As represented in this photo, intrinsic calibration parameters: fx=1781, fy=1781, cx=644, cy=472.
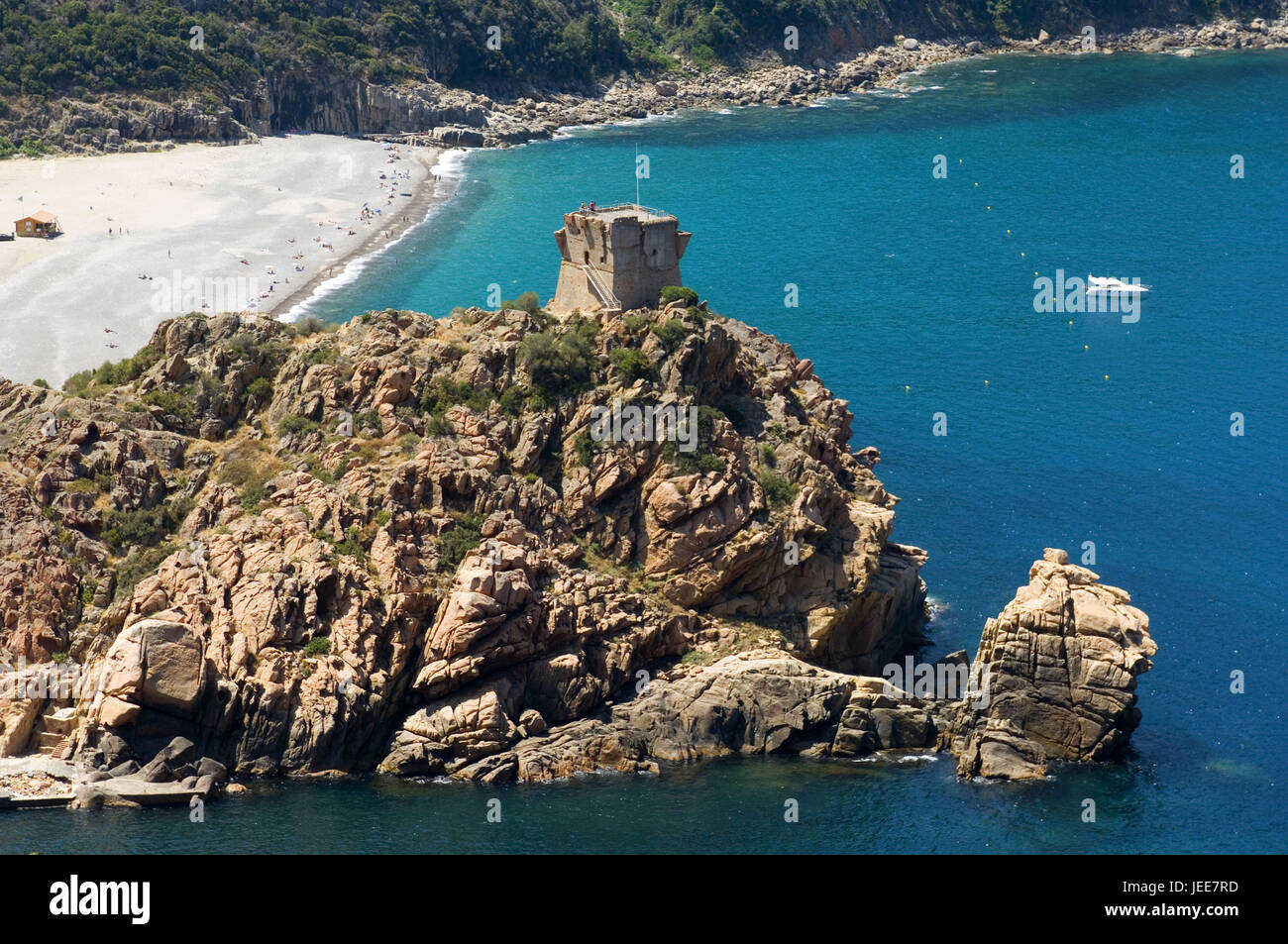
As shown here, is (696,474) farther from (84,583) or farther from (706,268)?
(706,268)

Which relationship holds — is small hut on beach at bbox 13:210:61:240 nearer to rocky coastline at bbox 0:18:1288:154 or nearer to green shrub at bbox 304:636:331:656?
rocky coastline at bbox 0:18:1288:154

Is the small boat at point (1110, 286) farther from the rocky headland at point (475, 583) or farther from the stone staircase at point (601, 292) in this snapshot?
the stone staircase at point (601, 292)

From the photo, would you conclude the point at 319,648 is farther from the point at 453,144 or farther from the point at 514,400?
the point at 453,144

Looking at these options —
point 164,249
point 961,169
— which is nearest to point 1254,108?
point 961,169

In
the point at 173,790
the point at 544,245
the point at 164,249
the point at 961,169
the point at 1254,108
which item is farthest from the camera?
the point at 1254,108

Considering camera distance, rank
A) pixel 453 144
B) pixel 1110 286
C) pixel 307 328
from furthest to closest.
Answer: pixel 453 144 → pixel 1110 286 → pixel 307 328

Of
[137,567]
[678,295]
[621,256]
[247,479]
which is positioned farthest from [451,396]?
[137,567]

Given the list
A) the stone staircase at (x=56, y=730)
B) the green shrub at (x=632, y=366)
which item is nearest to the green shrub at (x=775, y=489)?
the green shrub at (x=632, y=366)
